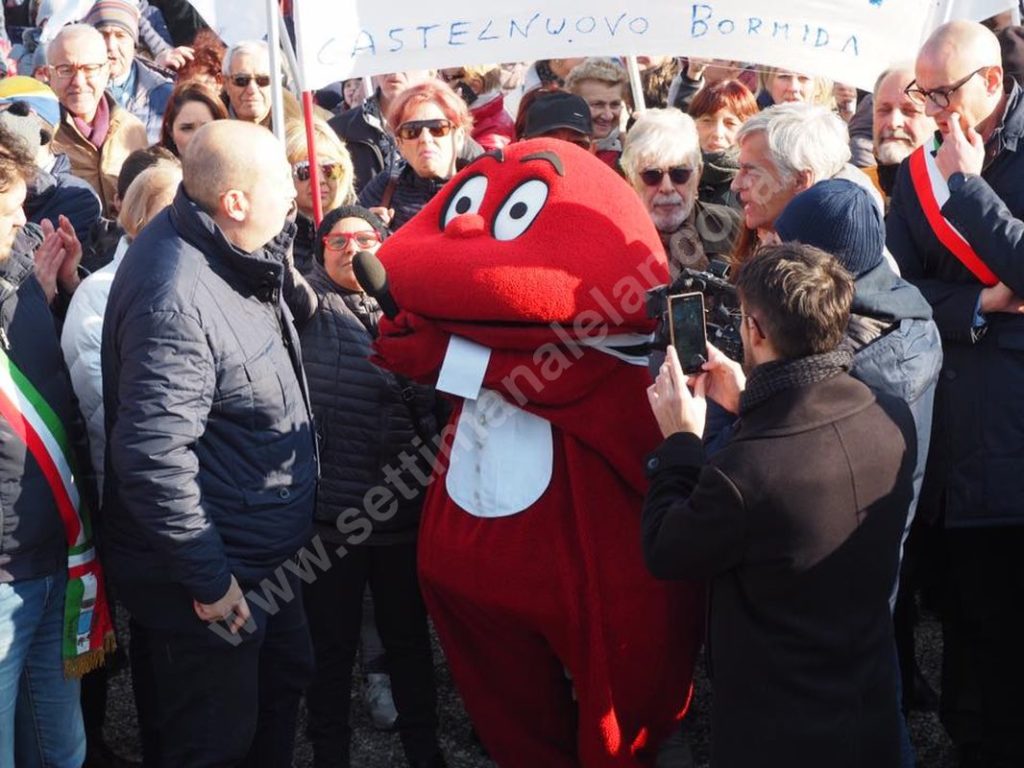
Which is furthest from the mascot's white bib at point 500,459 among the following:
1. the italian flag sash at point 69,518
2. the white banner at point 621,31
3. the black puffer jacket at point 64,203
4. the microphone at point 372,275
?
the black puffer jacket at point 64,203

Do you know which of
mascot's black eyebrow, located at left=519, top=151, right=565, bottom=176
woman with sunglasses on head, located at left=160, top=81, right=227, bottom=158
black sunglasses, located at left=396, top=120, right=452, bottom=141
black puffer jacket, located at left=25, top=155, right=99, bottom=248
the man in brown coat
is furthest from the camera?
woman with sunglasses on head, located at left=160, top=81, right=227, bottom=158

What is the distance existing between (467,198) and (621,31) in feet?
4.42

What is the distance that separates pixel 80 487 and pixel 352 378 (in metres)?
0.82

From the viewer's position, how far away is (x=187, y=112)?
5.45 metres

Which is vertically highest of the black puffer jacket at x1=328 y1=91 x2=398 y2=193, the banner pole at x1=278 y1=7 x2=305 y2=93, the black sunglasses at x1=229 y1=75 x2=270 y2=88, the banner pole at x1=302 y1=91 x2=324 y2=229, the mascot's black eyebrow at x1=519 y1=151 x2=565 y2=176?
the mascot's black eyebrow at x1=519 y1=151 x2=565 y2=176

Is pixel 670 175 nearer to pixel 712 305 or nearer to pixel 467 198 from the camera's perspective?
pixel 467 198

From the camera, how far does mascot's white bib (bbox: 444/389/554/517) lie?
312 centimetres

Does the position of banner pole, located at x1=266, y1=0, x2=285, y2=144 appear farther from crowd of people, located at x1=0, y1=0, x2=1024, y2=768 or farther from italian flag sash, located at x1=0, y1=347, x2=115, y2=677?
italian flag sash, located at x1=0, y1=347, x2=115, y2=677

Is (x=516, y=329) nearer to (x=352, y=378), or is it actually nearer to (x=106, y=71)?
(x=352, y=378)

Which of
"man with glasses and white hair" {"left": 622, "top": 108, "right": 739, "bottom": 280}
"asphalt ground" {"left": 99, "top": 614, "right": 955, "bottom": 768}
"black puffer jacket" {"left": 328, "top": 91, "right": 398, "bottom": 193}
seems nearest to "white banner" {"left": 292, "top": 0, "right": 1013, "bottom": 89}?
"man with glasses and white hair" {"left": 622, "top": 108, "right": 739, "bottom": 280}

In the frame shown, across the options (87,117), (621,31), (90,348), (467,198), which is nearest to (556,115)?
(621,31)

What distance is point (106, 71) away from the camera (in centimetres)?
597

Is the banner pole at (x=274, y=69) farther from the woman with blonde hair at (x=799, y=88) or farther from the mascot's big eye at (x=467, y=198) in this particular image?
the woman with blonde hair at (x=799, y=88)

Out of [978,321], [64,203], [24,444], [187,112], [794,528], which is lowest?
[187,112]
